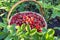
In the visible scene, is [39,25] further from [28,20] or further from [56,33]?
[56,33]

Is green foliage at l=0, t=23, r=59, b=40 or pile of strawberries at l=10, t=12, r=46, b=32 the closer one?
green foliage at l=0, t=23, r=59, b=40

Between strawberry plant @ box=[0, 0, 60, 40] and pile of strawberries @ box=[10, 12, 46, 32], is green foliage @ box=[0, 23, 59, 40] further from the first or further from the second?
pile of strawberries @ box=[10, 12, 46, 32]

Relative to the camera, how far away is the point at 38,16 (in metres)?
1.52

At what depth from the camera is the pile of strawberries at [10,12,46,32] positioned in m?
1.41

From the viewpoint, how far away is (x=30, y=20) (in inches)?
56.2

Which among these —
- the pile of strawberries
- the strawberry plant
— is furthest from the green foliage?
the pile of strawberries

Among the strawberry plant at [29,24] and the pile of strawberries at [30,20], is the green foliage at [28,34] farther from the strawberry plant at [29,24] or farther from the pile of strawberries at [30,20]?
the pile of strawberries at [30,20]

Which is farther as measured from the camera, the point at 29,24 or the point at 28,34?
the point at 29,24

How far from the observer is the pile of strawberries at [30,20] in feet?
4.63

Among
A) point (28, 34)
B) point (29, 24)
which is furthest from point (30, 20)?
point (28, 34)

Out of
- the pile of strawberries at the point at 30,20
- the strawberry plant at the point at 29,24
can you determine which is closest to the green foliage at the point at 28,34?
the strawberry plant at the point at 29,24

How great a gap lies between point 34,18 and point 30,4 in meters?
0.43

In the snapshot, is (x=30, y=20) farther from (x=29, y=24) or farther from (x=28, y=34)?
(x=28, y=34)

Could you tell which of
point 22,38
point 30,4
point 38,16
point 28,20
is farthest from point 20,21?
point 30,4
